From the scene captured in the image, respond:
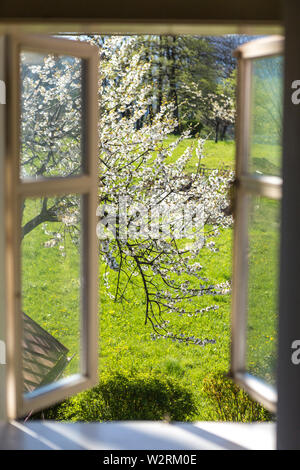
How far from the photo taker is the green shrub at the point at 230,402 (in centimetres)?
632

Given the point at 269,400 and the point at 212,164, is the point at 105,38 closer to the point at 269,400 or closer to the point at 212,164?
the point at 212,164

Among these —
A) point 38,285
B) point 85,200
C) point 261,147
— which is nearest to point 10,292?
point 38,285

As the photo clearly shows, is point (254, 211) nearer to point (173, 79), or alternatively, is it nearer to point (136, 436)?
point (136, 436)

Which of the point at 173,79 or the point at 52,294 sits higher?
the point at 173,79

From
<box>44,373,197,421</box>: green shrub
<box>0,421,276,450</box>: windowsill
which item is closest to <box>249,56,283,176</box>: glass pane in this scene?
<box>0,421,276,450</box>: windowsill

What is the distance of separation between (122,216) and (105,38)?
6.39 ft

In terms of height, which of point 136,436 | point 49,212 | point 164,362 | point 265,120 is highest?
point 265,120

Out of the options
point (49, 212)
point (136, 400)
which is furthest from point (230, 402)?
point (49, 212)

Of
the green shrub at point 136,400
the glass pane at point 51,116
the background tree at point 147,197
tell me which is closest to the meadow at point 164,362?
the green shrub at point 136,400

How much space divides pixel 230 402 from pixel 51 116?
462 cm

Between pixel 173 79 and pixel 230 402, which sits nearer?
pixel 173 79

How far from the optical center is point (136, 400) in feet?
21.2

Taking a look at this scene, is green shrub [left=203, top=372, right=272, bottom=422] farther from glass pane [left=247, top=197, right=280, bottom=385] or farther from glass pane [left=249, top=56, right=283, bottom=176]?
glass pane [left=249, top=56, right=283, bottom=176]
